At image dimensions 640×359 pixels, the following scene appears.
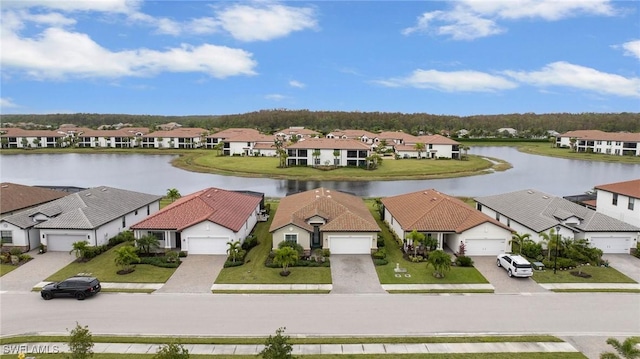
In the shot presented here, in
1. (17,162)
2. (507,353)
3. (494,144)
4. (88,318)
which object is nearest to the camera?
(507,353)

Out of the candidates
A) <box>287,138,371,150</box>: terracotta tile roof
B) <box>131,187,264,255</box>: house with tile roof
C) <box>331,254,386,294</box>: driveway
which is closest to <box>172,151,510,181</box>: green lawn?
<box>287,138,371,150</box>: terracotta tile roof

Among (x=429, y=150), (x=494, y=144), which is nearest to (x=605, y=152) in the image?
(x=494, y=144)

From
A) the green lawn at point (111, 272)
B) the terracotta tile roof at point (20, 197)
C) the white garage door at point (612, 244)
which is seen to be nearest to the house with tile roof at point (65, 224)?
the green lawn at point (111, 272)

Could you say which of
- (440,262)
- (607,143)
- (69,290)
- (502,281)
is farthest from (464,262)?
(607,143)

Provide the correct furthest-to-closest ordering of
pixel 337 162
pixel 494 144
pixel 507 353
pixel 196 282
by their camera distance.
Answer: pixel 494 144, pixel 337 162, pixel 196 282, pixel 507 353

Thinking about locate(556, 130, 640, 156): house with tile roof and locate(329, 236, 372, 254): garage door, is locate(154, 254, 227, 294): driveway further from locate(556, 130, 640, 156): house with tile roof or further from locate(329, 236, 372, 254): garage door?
locate(556, 130, 640, 156): house with tile roof

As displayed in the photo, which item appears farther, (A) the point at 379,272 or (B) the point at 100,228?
(B) the point at 100,228

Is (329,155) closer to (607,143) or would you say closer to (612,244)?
(612,244)

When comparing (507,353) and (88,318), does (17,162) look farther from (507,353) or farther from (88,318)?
(507,353)
